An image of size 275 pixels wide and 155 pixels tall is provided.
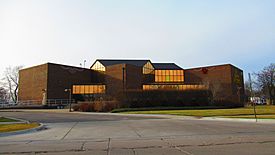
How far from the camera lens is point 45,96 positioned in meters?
64.6

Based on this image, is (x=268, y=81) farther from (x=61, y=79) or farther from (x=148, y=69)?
(x=61, y=79)

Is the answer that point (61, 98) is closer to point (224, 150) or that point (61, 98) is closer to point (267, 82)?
point (267, 82)

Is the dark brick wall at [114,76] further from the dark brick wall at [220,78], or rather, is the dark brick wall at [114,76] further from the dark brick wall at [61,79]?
the dark brick wall at [220,78]

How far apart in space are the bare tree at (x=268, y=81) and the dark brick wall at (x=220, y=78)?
515 cm

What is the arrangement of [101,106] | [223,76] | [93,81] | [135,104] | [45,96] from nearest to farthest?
1. [101,106]
2. [135,104]
3. [45,96]
4. [223,76]
5. [93,81]

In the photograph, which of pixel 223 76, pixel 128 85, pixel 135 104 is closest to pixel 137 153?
pixel 135 104

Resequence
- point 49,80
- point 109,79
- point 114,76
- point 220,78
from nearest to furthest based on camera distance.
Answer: point 49,80, point 220,78, point 114,76, point 109,79

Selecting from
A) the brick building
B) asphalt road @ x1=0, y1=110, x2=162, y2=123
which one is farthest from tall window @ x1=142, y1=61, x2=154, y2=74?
asphalt road @ x1=0, y1=110, x2=162, y2=123

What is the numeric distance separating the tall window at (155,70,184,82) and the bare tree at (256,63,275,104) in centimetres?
2070

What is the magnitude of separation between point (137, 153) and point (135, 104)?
1570 inches

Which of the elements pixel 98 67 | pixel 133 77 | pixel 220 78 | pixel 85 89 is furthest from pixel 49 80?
pixel 220 78

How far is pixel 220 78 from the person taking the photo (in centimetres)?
7000

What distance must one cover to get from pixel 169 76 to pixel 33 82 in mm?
35467

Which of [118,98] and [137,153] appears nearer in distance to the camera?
[137,153]
